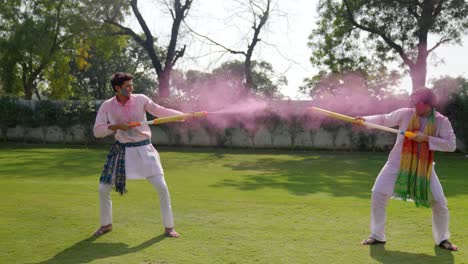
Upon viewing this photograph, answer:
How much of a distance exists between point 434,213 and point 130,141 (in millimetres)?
3825

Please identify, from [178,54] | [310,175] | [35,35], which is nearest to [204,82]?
[178,54]

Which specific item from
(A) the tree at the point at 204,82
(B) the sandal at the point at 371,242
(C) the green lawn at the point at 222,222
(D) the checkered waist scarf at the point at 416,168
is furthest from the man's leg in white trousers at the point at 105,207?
(A) the tree at the point at 204,82

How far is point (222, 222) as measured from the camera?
6.84 meters

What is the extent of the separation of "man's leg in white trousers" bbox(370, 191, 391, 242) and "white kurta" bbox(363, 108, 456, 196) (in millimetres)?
72

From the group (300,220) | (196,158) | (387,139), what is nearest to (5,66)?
(196,158)

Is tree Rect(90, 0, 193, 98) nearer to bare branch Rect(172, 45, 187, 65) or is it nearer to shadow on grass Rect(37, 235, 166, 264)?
bare branch Rect(172, 45, 187, 65)

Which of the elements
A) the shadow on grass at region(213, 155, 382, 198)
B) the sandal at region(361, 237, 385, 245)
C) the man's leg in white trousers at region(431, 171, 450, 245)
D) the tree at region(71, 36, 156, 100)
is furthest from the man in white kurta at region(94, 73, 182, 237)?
the tree at region(71, 36, 156, 100)

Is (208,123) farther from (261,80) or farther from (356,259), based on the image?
(261,80)

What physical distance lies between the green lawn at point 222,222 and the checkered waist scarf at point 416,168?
0.60m

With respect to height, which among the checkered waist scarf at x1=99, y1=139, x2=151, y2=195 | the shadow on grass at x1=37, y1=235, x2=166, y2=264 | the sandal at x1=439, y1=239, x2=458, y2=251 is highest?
the checkered waist scarf at x1=99, y1=139, x2=151, y2=195

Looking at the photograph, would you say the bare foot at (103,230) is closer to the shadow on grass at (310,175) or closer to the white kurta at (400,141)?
the white kurta at (400,141)

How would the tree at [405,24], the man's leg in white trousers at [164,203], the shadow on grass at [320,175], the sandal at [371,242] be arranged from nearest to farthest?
the sandal at [371,242] < the man's leg in white trousers at [164,203] < the shadow on grass at [320,175] < the tree at [405,24]

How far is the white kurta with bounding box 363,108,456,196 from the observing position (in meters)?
5.54

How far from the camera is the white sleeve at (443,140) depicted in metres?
5.52
